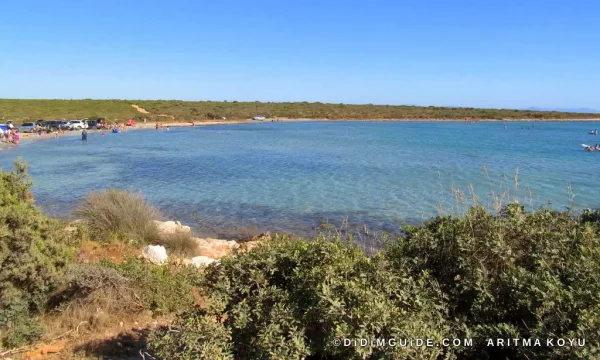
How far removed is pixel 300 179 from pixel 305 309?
20.8 meters

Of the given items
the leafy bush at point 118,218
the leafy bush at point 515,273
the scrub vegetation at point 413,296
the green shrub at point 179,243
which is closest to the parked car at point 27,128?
the leafy bush at point 118,218

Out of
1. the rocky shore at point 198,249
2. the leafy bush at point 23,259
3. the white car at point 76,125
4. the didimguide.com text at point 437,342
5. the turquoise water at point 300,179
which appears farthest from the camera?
the white car at point 76,125

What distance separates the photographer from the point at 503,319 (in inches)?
143

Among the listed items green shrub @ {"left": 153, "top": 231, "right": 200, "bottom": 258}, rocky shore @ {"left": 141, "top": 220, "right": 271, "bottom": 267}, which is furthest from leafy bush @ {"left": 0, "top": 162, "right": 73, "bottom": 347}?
green shrub @ {"left": 153, "top": 231, "right": 200, "bottom": 258}

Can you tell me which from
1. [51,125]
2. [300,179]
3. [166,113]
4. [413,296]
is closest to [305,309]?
[413,296]

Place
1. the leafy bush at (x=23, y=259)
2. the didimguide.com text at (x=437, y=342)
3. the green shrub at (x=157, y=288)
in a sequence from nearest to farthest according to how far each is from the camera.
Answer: the didimguide.com text at (x=437, y=342) → the leafy bush at (x=23, y=259) → the green shrub at (x=157, y=288)

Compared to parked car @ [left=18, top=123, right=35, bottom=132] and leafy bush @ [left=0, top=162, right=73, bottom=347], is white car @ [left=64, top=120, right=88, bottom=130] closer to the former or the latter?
parked car @ [left=18, top=123, right=35, bottom=132]

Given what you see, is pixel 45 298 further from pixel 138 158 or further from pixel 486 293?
pixel 138 158

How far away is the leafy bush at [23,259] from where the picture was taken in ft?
17.5

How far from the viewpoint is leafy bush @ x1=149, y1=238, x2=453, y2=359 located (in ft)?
10.8

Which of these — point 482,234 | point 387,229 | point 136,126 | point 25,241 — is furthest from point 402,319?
point 136,126

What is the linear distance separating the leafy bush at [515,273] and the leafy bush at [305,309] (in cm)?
28

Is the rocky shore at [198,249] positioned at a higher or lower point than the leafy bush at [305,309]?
lower

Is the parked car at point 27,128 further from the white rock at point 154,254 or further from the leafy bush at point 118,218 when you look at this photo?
the white rock at point 154,254
